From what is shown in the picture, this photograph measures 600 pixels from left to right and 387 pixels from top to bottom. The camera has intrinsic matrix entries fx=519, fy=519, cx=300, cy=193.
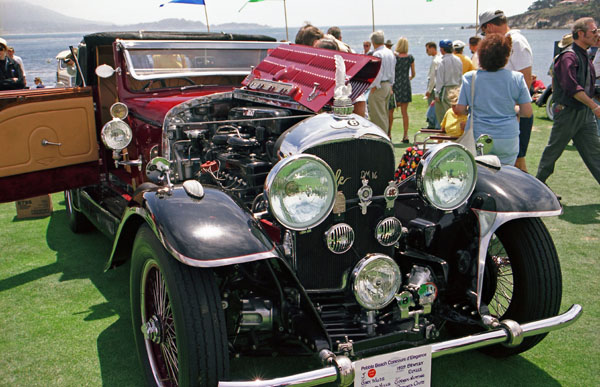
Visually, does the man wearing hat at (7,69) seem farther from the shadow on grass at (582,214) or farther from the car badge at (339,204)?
the shadow on grass at (582,214)

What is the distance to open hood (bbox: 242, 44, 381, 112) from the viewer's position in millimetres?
2910

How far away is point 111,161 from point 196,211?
238cm

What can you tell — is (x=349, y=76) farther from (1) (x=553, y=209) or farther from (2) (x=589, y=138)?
(2) (x=589, y=138)

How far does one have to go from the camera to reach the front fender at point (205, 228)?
1895 millimetres

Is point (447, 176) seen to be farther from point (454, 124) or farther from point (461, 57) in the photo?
point (461, 57)

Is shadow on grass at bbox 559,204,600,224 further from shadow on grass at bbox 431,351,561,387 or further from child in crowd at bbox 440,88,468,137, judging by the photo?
shadow on grass at bbox 431,351,561,387

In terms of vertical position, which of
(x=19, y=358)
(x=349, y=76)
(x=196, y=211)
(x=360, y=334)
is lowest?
(x=19, y=358)

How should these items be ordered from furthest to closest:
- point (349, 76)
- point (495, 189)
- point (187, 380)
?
point (349, 76) → point (495, 189) → point (187, 380)

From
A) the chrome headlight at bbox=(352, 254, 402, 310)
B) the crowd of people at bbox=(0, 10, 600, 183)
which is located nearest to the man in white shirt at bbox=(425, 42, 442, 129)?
the crowd of people at bbox=(0, 10, 600, 183)

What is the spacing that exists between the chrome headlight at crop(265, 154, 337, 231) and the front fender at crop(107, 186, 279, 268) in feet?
0.45

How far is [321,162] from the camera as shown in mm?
2010

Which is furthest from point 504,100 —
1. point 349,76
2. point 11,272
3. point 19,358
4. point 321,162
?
point 11,272

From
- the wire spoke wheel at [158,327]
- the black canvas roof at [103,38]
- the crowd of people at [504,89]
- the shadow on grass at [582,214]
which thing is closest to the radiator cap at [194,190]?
the wire spoke wheel at [158,327]

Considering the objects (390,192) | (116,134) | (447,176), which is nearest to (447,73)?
(116,134)
